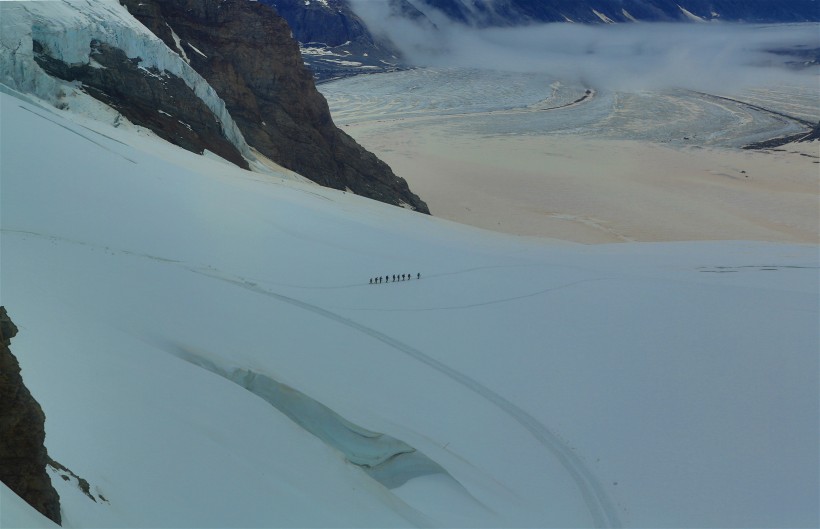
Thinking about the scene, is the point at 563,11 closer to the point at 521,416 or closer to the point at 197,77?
the point at 197,77

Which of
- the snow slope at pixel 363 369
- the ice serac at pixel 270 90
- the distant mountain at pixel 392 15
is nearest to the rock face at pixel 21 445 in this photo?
the snow slope at pixel 363 369

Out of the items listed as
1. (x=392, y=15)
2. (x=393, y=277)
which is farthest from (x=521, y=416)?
(x=392, y=15)

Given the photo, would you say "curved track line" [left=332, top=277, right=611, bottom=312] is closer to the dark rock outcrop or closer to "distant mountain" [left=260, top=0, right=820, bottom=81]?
the dark rock outcrop

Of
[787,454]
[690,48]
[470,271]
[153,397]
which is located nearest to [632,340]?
[787,454]

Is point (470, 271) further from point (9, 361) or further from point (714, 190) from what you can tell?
point (714, 190)

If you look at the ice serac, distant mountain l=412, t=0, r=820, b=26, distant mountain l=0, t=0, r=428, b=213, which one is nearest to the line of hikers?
distant mountain l=0, t=0, r=428, b=213

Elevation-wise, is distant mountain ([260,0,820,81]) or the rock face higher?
distant mountain ([260,0,820,81])

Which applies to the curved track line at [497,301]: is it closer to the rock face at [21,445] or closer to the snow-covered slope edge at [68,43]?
the rock face at [21,445]
